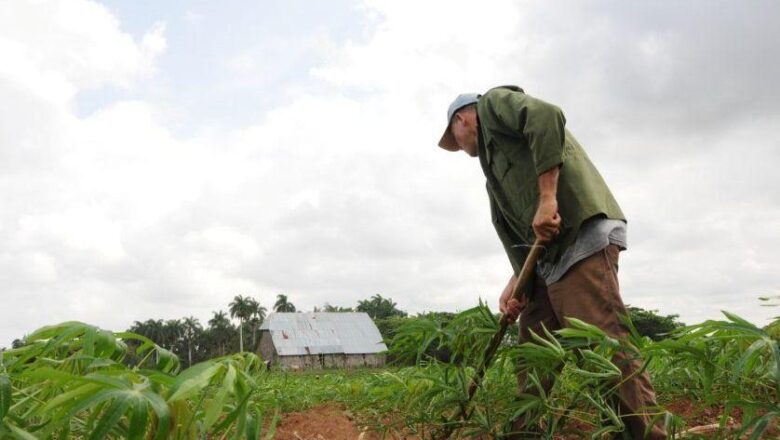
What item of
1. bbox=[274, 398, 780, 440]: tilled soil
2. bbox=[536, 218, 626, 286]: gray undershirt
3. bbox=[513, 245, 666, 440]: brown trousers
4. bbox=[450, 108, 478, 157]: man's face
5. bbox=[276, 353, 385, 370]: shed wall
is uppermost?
bbox=[276, 353, 385, 370]: shed wall

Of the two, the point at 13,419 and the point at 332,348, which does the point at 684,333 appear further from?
the point at 332,348

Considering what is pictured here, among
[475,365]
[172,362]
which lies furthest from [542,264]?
[172,362]

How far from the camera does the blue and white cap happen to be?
9.87 ft

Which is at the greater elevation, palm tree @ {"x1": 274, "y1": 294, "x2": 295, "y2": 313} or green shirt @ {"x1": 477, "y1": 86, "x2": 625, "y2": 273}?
palm tree @ {"x1": 274, "y1": 294, "x2": 295, "y2": 313}

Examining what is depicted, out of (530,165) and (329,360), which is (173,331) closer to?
(329,360)

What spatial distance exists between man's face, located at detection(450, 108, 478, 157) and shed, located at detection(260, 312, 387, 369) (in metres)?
35.7

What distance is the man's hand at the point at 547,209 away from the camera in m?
2.45

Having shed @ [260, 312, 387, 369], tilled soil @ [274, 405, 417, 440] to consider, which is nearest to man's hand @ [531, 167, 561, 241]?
tilled soil @ [274, 405, 417, 440]

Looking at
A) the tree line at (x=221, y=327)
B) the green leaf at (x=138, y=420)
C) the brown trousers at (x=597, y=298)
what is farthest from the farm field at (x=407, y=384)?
the tree line at (x=221, y=327)

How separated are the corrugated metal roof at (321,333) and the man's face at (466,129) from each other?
3606 cm

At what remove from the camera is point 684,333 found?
166 cm

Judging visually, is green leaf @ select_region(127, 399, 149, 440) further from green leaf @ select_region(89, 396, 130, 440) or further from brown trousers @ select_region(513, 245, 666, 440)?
brown trousers @ select_region(513, 245, 666, 440)

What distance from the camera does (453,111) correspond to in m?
3.04

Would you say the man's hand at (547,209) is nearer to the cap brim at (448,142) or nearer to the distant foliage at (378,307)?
the cap brim at (448,142)
